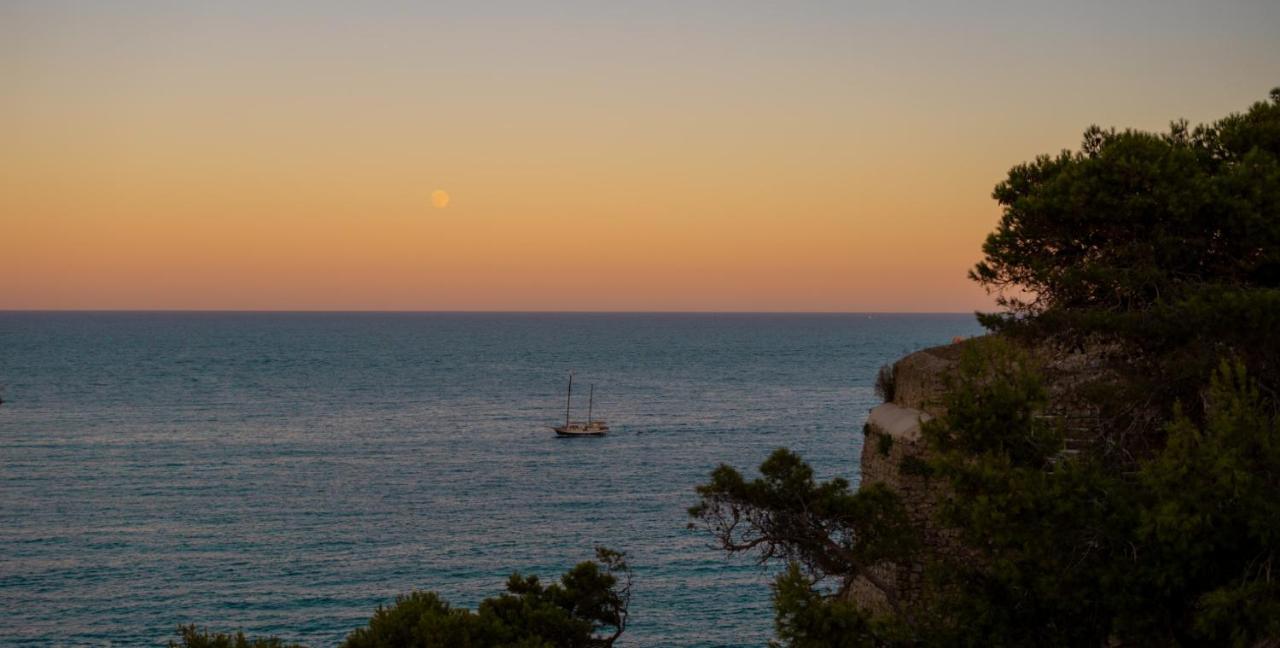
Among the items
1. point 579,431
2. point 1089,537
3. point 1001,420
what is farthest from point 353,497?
point 1089,537

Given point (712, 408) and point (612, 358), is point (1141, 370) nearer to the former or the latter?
point (712, 408)

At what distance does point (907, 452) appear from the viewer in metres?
21.4

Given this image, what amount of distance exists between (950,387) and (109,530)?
5553 centimetres

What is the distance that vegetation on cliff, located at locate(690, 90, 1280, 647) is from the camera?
11719 millimetres

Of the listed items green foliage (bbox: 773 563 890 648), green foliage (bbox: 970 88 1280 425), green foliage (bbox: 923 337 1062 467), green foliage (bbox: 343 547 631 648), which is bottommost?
green foliage (bbox: 343 547 631 648)

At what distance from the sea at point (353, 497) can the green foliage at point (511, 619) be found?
3.84 m

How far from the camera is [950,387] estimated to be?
1439 centimetres

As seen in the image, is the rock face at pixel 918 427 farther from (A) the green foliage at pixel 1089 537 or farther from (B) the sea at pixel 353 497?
(B) the sea at pixel 353 497

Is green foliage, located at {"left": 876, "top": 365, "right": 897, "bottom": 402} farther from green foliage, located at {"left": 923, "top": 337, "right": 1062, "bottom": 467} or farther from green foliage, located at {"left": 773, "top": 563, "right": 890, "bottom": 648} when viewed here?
green foliage, located at {"left": 773, "top": 563, "right": 890, "bottom": 648}

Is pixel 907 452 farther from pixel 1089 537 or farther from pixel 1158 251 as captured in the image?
pixel 1089 537

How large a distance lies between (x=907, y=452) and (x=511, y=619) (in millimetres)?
8717

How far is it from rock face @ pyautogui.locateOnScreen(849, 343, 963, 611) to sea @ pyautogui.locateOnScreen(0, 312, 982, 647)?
13.6 ft

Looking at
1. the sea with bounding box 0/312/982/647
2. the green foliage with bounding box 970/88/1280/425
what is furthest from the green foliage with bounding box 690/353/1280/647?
the sea with bounding box 0/312/982/647

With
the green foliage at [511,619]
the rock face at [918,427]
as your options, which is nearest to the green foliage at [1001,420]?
the rock face at [918,427]
